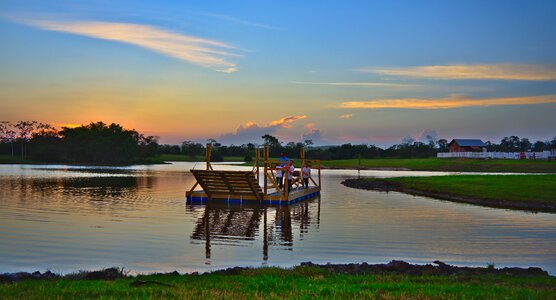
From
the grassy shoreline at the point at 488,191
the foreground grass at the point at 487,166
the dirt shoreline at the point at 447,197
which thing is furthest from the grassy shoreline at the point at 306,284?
the foreground grass at the point at 487,166

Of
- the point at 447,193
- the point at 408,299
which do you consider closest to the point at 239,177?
the point at 447,193

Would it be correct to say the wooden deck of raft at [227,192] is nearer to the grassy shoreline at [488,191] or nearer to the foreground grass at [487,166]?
the grassy shoreline at [488,191]

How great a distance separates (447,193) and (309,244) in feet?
85.1

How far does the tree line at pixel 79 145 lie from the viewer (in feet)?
504

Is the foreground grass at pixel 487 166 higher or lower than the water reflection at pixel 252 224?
higher

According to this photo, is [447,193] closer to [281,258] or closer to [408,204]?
[408,204]

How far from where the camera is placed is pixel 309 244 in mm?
18672

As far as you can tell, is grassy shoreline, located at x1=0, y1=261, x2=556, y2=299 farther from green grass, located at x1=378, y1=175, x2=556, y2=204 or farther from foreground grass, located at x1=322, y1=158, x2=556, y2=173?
foreground grass, located at x1=322, y1=158, x2=556, y2=173

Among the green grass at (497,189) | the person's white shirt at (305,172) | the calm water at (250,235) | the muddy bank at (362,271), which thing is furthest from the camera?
the person's white shirt at (305,172)

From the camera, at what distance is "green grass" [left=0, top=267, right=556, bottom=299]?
9461 mm

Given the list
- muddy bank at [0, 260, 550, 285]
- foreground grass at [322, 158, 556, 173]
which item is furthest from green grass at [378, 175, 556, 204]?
foreground grass at [322, 158, 556, 173]

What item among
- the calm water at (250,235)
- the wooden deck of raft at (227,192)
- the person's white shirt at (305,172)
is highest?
the person's white shirt at (305,172)

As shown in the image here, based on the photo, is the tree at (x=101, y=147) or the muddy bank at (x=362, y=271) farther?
the tree at (x=101, y=147)

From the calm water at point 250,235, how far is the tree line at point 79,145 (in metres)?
129
